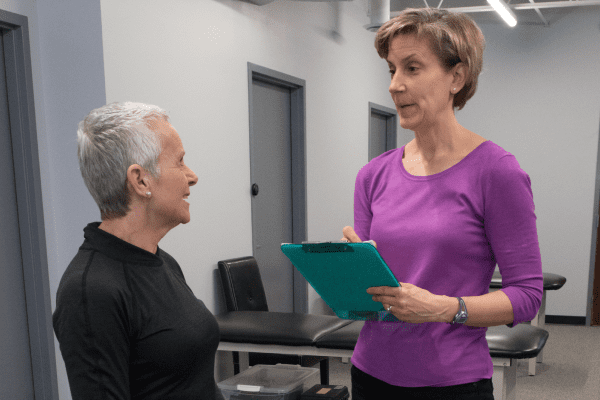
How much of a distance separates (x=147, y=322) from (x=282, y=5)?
3.26m

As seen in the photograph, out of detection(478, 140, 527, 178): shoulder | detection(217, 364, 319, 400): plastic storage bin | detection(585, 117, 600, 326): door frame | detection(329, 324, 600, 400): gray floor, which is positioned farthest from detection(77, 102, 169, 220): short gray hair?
detection(585, 117, 600, 326): door frame

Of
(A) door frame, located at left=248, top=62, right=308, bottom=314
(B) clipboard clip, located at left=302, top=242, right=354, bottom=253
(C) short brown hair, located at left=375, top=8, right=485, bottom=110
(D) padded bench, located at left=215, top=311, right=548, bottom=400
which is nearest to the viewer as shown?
(B) clipboard clip, located at left=302, top=242, right=354, bottom=253

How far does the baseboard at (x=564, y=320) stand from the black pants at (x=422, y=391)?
206 inches

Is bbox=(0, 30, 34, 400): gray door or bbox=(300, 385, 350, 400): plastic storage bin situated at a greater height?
bbox=(0, 30, 34, 400): gray door

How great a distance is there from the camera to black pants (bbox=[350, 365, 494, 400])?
1.03 meters

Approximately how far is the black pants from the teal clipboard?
5.5 inches

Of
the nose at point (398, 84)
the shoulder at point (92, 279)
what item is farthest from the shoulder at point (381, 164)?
the shoulder at point (92, 279)

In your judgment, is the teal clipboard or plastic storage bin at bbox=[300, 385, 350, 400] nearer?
the teal clipboard

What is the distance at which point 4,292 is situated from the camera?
2244 mm

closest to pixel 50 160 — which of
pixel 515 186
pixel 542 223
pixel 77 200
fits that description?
pixel 77 200

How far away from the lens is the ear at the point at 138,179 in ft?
3.63

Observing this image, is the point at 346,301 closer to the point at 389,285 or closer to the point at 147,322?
the point at 389,285

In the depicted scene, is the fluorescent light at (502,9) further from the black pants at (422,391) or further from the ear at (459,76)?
the black pants at (422,391)

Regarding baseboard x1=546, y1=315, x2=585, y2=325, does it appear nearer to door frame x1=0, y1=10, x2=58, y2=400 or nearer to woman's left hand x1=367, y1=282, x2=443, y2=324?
door frame x1=0, y1=10, x2=58, y2=400
